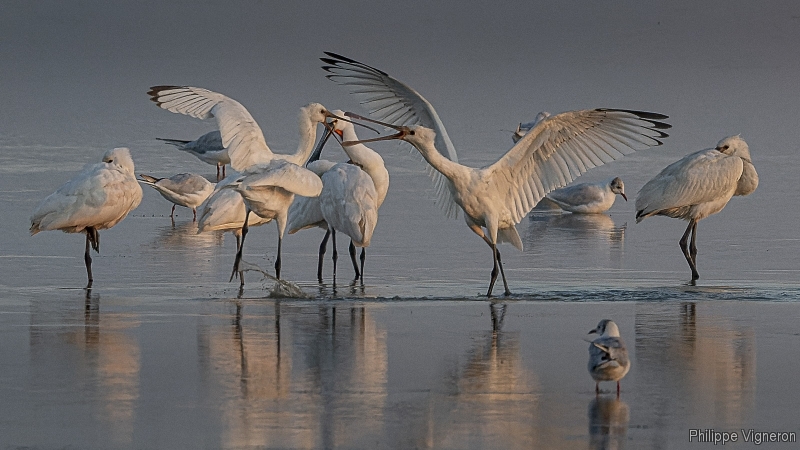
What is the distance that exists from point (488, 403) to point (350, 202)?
5201mm

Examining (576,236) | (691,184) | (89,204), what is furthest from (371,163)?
(576,236)

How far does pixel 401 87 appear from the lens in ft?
46.6

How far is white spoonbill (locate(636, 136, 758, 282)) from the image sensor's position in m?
13.6

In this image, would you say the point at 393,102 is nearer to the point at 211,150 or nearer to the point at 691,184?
the point at 691,184

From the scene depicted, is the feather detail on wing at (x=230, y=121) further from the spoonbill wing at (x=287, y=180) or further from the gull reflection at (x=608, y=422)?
the gull reflection at (x=608, y=422)

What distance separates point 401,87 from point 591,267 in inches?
104

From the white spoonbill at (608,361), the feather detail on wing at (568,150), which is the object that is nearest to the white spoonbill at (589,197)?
the feather detail on wing at (568,150)

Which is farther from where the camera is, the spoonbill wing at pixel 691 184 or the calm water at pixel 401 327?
the spoonbill wing at pixel 691 184

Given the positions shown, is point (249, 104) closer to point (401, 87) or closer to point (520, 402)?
point (401, 87)

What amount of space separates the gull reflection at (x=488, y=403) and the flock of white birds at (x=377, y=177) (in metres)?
2.96

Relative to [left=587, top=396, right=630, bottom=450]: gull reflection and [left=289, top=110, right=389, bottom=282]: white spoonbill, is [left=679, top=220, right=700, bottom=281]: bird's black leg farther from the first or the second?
[left=587, top=396, right=630, bottom=450]: gull reflection

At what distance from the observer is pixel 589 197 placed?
18.7 meters

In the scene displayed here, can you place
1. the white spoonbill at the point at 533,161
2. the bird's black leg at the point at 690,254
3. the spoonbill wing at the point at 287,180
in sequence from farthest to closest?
the bird's black leg at the point at 690,254
the spoonbill wing at the point at 287,180
the white spoonbill at the point at 533,161

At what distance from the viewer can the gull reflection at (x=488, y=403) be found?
22.5 ft
